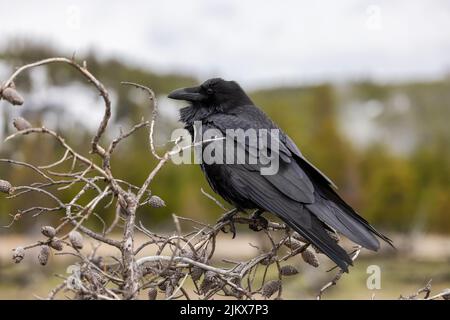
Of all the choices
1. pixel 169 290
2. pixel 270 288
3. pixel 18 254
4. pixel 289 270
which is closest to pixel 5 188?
pixel 18 254

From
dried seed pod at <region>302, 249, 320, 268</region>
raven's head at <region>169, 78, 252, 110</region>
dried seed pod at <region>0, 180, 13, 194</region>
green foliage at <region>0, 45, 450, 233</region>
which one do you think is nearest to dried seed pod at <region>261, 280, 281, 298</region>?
dried seed pod at <region>302, 249, 320, 268</region>

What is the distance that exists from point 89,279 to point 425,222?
37.6 metres

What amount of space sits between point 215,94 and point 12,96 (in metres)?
3.10

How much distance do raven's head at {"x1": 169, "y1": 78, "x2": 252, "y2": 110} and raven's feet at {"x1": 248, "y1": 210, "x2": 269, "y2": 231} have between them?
108 cm

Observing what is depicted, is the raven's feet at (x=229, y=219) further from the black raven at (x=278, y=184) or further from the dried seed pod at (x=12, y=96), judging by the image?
the dried seed pod at (x=12, y=96)

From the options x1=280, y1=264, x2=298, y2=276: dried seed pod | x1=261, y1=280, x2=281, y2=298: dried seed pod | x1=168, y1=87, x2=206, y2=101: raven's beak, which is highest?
x1=168, y1=87, x2=206, y2=101: raven's beak

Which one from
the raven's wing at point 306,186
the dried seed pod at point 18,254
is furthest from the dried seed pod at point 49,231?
the raven's wing at point 306,186

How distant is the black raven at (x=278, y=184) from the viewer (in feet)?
13.6

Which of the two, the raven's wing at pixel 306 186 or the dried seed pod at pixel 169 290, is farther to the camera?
the raven's wing at pixel 306 186

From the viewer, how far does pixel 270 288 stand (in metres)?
3.37

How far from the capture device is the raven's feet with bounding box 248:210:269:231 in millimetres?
4421

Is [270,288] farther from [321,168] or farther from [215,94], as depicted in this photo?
[321,168]

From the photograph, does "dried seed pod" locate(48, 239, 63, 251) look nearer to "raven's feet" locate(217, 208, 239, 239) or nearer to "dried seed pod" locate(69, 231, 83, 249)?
"dried seed pod" locate(69, 231, 83, 249)

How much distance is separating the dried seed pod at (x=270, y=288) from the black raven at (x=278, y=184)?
532 millimetres
